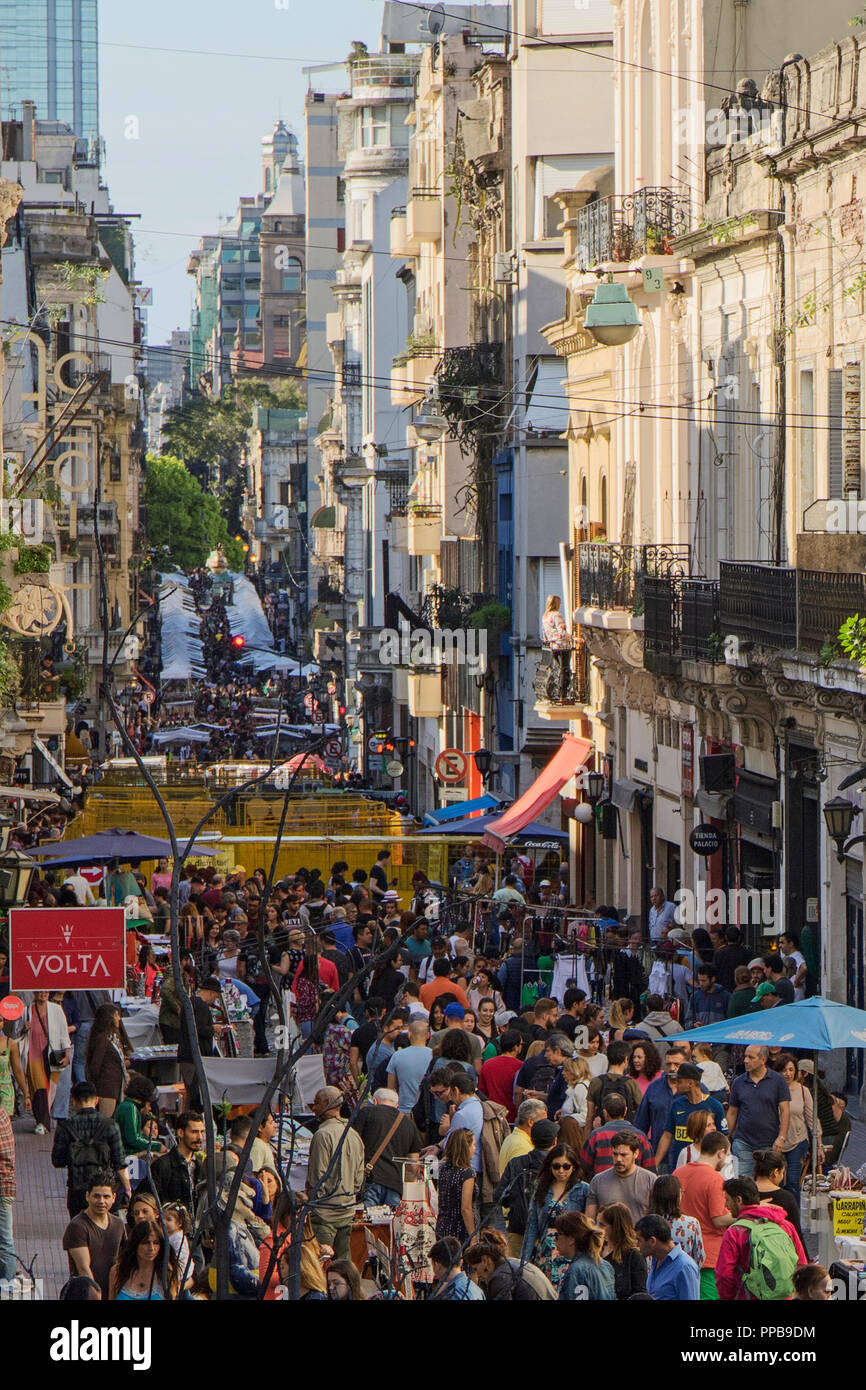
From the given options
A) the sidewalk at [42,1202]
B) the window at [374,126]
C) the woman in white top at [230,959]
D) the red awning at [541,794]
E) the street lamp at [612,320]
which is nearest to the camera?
the sidewalk at [42,1202]

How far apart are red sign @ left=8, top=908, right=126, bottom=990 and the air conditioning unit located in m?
28.4

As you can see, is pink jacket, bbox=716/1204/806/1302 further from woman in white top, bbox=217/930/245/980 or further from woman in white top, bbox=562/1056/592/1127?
woman in white top, bbox=217/930/245/980

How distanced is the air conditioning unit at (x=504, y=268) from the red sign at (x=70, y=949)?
93.2 feet

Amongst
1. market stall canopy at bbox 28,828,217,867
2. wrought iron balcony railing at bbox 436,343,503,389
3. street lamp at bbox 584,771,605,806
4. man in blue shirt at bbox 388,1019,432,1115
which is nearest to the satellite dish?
wrought iron balcony railing at bbox 436,343,503,389

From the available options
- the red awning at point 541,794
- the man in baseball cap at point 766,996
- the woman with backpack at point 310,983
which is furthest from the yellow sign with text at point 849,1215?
the red awning at point 541,794

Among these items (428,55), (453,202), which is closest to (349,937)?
(453,202)

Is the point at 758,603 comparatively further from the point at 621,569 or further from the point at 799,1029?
the point at 799,1029

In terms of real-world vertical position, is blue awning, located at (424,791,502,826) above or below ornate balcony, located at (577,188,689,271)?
below

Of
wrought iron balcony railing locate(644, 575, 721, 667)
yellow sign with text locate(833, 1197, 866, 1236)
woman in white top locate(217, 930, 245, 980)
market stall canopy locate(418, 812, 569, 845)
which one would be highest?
wrought iron balcony railing locate(644, 575, 721, 667)

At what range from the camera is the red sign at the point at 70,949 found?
17141 mm

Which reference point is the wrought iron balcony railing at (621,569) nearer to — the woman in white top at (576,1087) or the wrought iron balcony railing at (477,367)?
the wrought iron balcony railing at (477,367)

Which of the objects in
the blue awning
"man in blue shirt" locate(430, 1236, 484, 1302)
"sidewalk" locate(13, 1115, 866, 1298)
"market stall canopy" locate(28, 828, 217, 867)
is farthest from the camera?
the blue awning

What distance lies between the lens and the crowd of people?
10242 millimetres
